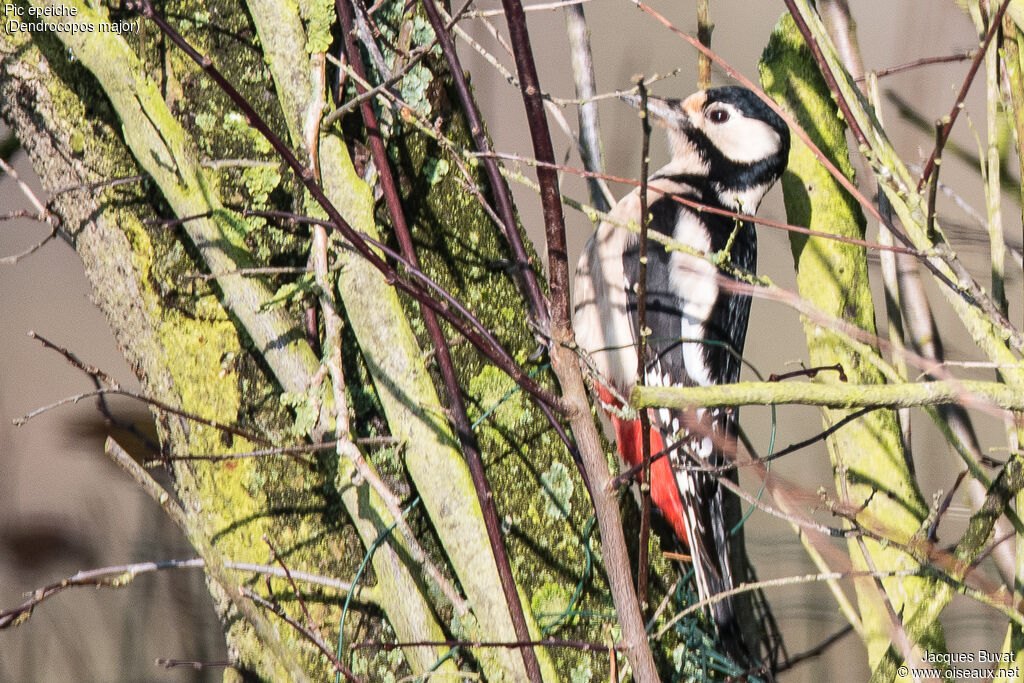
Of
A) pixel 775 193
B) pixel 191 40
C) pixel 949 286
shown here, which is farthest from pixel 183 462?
pixel 775 193

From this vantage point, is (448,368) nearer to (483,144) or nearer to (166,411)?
(483,144)

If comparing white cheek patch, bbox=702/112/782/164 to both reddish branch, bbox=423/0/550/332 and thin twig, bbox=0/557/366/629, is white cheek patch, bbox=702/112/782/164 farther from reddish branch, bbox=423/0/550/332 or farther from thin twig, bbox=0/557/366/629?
thin twig, bbox=0/557/366/629

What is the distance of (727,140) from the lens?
209 centimetres

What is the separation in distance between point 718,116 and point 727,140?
0.25 ft

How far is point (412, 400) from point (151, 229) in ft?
1.68

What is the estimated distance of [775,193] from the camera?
2479mm

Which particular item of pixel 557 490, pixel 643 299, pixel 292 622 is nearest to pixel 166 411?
pixel 292 622

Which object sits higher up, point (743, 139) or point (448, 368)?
point (743, 139)

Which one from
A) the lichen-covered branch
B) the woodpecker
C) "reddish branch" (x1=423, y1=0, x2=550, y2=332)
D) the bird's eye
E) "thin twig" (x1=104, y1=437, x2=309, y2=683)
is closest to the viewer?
the lichen-covered branch

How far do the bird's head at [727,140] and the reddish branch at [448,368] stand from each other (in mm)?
868

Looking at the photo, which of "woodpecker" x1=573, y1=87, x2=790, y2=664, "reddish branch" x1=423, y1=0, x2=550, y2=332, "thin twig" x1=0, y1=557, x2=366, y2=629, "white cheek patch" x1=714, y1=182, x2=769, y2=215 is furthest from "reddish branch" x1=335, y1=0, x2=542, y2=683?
"white cheek patch" x1=714, y1=182, x2=769, y2=215

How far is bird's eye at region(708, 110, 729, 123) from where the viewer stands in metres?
2.03

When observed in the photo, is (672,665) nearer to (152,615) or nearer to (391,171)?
(391,171)

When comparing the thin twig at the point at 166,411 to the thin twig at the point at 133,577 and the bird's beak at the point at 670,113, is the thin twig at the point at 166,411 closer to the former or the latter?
the thin twig at the point at 133,577
